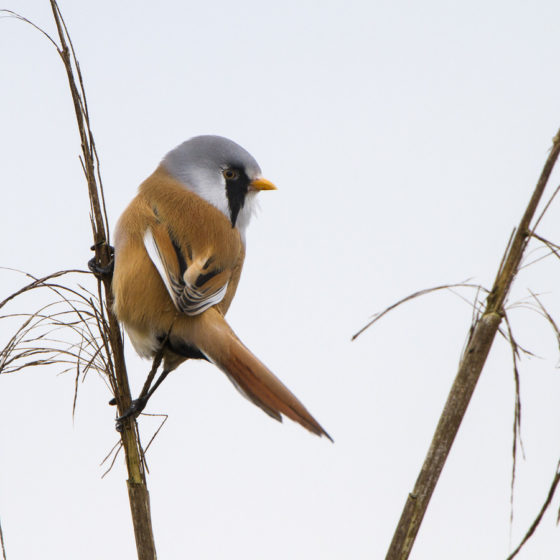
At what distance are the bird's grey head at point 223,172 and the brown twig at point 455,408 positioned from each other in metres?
2.04

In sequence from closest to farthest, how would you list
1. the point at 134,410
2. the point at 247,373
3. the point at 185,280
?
the point at 134,410, the point at 247,373, the point at 185,280

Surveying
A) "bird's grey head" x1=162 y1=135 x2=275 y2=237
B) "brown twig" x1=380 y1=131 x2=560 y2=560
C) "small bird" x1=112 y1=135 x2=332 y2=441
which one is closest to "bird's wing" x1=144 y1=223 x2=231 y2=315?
"small bird" x1=112 y1=135 x2=332 y2=441

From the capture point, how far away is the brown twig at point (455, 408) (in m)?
1.06

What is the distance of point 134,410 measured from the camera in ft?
5.74

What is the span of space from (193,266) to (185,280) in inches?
4.2

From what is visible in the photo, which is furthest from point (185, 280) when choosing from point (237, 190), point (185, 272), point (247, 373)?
point (237, 190)

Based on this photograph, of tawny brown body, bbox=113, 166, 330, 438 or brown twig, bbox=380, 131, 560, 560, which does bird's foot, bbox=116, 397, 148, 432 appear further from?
brown twig, bbox=380, 131, 560, 560

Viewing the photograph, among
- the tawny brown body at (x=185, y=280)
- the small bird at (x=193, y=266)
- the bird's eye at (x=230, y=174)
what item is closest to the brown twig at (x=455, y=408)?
the small bird at (x=193, y=266)

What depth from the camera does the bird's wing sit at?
8.18 ft

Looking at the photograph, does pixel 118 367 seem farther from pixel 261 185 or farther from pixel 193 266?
pixel 261 185

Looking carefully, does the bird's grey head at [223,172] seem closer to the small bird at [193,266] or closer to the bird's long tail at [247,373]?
the small bird at [193,266]

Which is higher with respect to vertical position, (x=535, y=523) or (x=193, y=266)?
(x=193, y=266)

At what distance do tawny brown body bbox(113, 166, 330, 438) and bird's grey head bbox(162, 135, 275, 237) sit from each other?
141 mm

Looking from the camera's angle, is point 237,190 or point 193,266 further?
point 237,190
